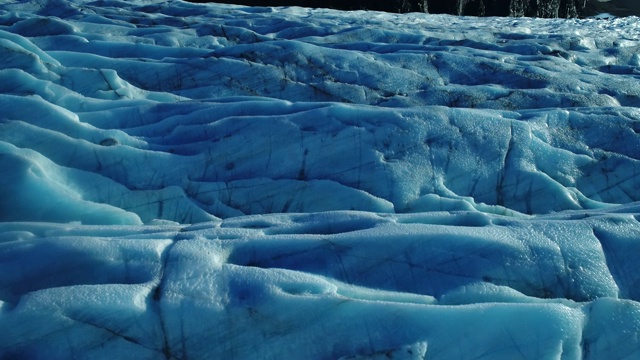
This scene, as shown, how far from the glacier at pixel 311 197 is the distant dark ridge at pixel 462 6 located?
6.78 m

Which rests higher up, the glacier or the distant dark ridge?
the glacier

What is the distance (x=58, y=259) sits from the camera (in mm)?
2588

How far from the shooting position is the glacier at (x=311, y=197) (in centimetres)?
232

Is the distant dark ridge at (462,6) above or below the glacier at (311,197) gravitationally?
below

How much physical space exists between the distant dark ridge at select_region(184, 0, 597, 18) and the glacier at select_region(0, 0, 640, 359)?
6.78m

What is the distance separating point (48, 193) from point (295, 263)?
1527mm

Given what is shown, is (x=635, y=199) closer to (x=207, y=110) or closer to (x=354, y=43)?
(x=207, y=110)

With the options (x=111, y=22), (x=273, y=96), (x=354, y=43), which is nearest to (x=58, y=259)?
(x=273, y=96)

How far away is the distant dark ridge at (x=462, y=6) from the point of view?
13.7m

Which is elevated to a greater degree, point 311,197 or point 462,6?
point 311,197

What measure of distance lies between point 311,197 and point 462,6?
12.3m

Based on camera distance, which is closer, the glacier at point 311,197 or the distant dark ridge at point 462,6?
the glacier at point 311,197

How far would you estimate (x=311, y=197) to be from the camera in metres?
3.69

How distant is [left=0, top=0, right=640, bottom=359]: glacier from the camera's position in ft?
7.61
